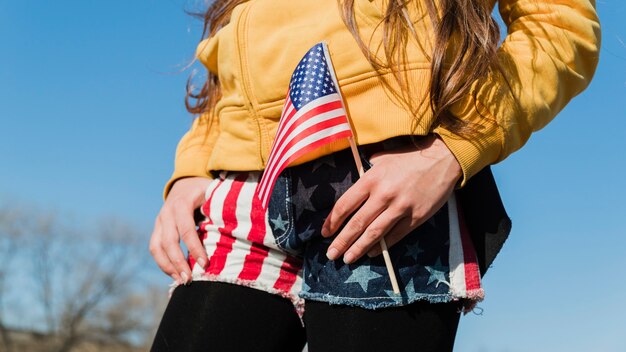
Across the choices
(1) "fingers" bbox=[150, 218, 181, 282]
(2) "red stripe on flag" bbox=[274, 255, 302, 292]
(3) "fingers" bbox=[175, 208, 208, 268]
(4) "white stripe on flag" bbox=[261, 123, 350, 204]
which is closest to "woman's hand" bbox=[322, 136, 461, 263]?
(4) "white stripe on flag" bbox=[261, 123, 350, 204]

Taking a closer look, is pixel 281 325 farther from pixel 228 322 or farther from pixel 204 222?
pixel 204 222

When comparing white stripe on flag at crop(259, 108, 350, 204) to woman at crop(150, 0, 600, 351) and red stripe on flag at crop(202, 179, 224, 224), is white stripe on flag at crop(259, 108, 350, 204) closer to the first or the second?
woman at crop(150, 0, 600, 351)

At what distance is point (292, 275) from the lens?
1641mm

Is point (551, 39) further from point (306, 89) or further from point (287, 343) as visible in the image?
point (287, 343)

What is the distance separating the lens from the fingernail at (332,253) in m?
1.41

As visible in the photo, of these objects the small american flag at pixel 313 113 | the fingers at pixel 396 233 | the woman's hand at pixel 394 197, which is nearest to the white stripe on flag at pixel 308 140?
the small american flag at pixel 313 113

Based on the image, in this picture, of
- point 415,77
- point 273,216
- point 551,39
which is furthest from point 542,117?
point 273,216

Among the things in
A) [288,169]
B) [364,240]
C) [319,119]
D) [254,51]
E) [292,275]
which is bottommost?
[292,275]

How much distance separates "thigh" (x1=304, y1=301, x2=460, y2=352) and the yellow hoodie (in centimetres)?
27

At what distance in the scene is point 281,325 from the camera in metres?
1.63

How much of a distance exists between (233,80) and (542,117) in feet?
2.39

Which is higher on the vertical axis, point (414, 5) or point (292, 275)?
point (414, 5)

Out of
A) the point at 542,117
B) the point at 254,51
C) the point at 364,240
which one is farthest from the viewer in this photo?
the point at 254,51

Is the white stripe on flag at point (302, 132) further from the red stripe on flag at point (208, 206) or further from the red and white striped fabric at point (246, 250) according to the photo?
the red stripe on flag at point (208, 206)
